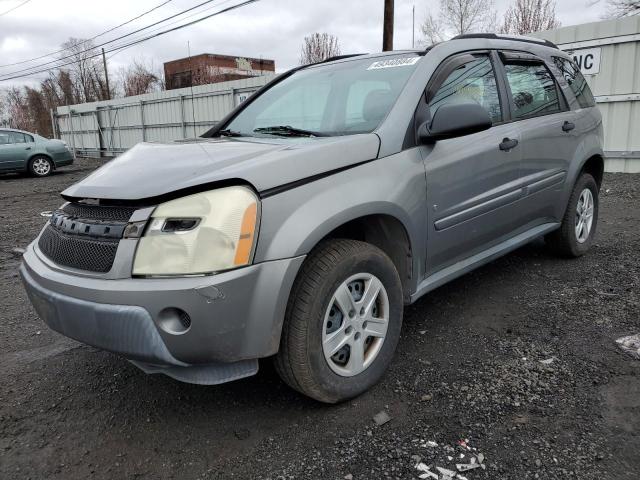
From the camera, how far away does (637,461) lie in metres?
1.96

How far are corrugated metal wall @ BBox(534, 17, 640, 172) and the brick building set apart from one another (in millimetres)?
30780

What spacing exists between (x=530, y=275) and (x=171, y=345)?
10.7ft

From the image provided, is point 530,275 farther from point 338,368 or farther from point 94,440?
point 94,440

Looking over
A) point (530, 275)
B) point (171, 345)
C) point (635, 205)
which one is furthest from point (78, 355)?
point (635, 205)

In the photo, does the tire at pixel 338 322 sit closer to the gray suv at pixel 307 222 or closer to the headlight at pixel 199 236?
the gray suv at pixel 307 222

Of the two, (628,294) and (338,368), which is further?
(628,294)

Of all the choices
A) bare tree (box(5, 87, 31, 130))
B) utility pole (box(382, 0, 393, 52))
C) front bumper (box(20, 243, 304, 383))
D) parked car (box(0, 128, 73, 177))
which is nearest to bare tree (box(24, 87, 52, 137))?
bare tree (box(5, 87, 31, 130))

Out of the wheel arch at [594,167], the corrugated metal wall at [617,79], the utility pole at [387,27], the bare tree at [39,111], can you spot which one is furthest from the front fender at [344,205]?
the bare tree at [39,111]

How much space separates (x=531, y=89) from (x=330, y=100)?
1.63 metres

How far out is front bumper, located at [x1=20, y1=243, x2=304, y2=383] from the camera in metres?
1.88

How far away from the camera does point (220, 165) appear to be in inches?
83.7

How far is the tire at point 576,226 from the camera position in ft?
13.9

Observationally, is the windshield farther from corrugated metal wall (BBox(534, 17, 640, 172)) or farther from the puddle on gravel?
corrugated metal wall (BBox(534, 17, 640, 172))

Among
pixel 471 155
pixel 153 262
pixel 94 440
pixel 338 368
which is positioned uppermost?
pixel 471 155
